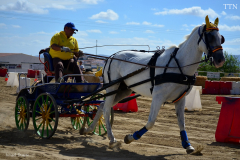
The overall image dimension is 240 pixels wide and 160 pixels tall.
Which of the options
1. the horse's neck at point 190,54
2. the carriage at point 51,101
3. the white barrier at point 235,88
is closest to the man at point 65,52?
the carriage at point 51,101

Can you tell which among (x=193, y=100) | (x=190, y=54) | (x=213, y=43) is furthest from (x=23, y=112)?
(x=193, y=100)

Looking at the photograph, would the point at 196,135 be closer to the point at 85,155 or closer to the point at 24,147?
the point at 85,155

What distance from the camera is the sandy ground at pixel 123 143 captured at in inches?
212

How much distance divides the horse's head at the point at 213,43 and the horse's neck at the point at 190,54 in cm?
20

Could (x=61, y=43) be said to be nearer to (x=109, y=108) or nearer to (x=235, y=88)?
(x=109, y=108)

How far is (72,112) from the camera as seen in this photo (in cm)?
708

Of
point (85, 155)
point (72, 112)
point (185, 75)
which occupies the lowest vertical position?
point (85, 155)

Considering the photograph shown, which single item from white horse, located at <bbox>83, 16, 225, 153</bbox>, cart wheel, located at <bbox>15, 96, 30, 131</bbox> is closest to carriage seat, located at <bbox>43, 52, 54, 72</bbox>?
cart wheel, located at <bbox>15, 96, 30, 131</bbox>

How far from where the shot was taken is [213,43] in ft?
16.1

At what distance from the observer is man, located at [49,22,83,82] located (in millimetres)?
7301

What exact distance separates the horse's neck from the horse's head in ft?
0.66

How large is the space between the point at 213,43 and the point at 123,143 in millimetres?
2966

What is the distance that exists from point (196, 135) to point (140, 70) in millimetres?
2694

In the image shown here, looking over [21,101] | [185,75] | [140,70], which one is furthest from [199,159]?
[21,101]
